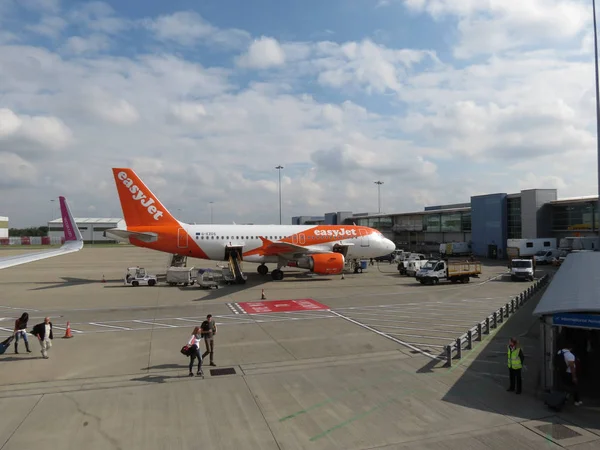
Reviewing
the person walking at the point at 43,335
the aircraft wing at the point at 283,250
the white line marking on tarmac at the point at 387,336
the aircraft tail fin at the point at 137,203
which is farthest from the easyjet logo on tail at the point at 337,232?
the person walking at the point at 43,335

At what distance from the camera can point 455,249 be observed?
2467 inches

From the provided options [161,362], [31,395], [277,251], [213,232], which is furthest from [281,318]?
[213,232]

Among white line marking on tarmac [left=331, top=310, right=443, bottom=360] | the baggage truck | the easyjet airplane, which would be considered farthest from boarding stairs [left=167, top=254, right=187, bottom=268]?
the baggage truck

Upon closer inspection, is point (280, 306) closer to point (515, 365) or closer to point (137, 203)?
point (515, 365)

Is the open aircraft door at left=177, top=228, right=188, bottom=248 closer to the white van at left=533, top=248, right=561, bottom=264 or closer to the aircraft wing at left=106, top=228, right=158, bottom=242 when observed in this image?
the aircraft wing at left=106, top=228, right=158, bottom=242

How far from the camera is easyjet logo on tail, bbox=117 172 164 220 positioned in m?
34.2

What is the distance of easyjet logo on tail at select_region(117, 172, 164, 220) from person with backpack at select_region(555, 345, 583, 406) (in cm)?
3110

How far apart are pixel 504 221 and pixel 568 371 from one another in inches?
2198

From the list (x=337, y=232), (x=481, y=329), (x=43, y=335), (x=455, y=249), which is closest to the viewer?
(x=43, y=335)

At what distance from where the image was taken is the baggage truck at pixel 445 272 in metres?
33.8

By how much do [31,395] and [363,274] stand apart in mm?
33424

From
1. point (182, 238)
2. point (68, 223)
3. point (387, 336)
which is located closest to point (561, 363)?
point (387, 336)

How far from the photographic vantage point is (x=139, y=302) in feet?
84.4

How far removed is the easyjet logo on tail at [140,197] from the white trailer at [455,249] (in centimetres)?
4411
